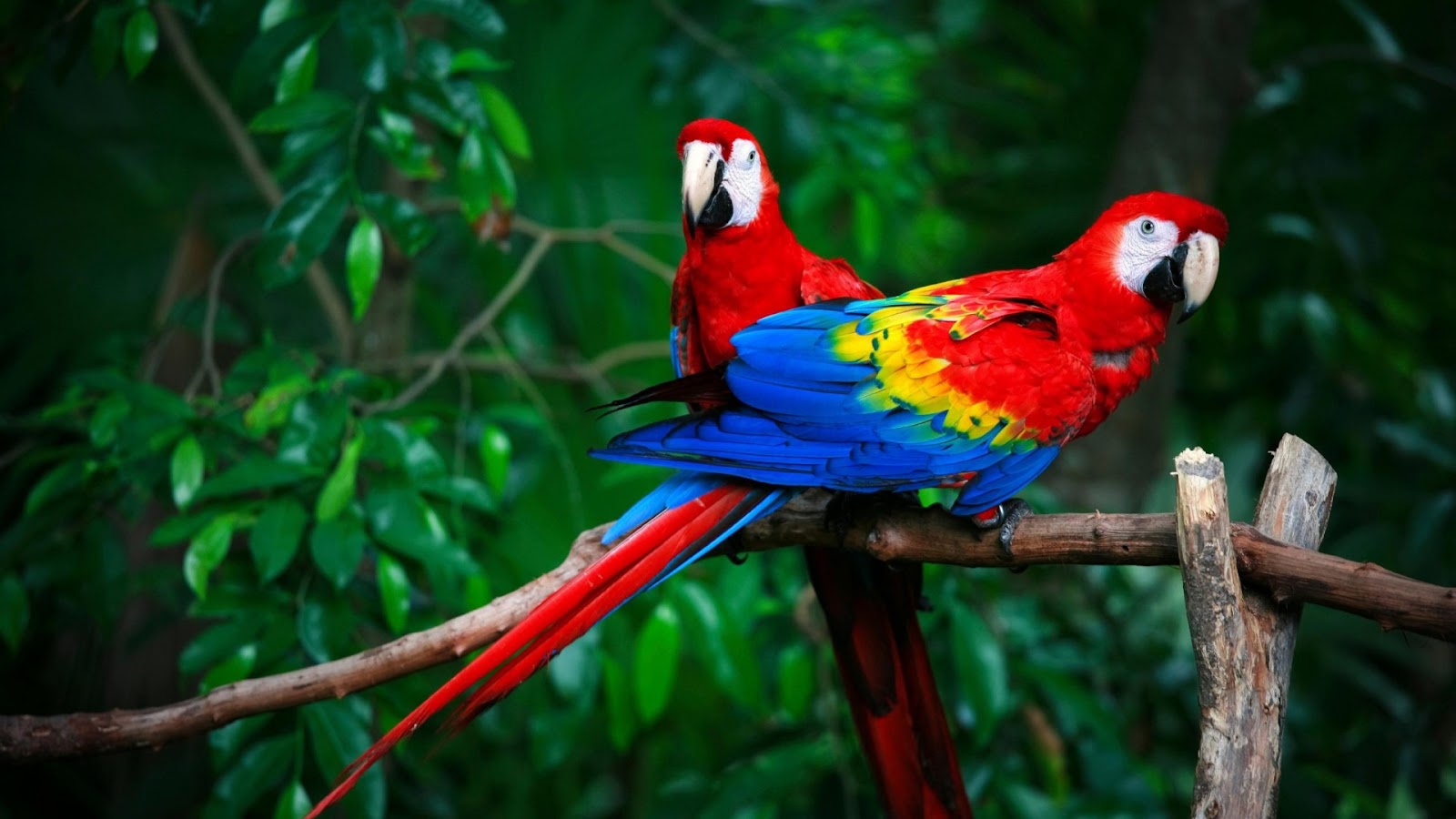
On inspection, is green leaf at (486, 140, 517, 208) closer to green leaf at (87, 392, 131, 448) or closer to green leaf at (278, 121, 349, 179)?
green leaf at (278, 121, 349, 179)

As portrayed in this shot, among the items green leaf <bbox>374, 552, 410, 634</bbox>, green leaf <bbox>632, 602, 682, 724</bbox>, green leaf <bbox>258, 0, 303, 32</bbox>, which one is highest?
green leaf <bbox>258, 0, 303, 32</bbox>

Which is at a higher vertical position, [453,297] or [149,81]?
[149,81]

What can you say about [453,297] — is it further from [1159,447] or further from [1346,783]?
[1346,783]

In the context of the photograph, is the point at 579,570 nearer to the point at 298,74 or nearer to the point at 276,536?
the point at 276,536

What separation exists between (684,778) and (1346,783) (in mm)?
1312

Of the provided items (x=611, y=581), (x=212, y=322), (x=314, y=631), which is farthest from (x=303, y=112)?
(x=611, y=581)

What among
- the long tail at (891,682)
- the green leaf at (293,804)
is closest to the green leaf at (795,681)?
the long tail at (891,682)

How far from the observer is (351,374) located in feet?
4.54

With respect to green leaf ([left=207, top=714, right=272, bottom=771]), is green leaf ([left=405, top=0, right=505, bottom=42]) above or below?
above

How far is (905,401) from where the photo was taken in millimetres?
1074

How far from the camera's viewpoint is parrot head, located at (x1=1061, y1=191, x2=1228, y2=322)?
41.4 inches

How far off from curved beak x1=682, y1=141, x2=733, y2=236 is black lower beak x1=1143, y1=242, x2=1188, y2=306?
0.46m

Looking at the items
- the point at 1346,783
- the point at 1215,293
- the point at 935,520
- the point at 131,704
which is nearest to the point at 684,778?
the point at 935,520

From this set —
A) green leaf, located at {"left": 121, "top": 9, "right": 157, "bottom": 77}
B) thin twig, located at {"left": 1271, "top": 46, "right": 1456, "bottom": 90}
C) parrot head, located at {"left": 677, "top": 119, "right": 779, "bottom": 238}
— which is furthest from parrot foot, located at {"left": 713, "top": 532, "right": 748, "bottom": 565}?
thin twig, located at {"left": 1271, "top": 46, "right": 1456, "bottom": 90}
